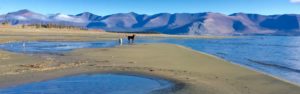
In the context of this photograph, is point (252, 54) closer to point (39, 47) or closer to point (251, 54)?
point (251, 54)

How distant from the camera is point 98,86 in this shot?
640 inches

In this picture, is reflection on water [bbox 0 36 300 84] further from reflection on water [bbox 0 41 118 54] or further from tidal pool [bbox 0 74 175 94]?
tidal pool [bbox 0 74 175 94]

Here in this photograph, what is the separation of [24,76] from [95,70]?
429cm

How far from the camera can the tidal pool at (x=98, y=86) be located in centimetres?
1488

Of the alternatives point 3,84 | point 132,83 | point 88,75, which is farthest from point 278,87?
point 3,84

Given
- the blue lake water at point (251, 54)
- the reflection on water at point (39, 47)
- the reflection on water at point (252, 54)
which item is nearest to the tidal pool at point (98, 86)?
the blue lake water at point (251, 54)

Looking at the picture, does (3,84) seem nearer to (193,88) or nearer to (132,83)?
(132,83)

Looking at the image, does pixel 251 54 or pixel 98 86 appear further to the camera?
pixel 251 54

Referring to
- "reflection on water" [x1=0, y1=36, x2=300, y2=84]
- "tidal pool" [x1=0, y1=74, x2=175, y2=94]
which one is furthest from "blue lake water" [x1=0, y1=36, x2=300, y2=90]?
"tidal pool" [x1=0, y1=74, x2=175, y2=94]

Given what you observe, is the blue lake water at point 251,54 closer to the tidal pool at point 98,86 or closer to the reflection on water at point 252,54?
the reflection on water at point 252,54

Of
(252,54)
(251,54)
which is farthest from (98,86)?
(252,54)

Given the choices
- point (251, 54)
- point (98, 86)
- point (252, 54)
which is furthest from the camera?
point (252, 54)

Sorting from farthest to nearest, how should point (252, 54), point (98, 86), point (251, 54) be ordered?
point (252, 54), point (251, 54), point (98, 86)

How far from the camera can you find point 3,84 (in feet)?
53.3
